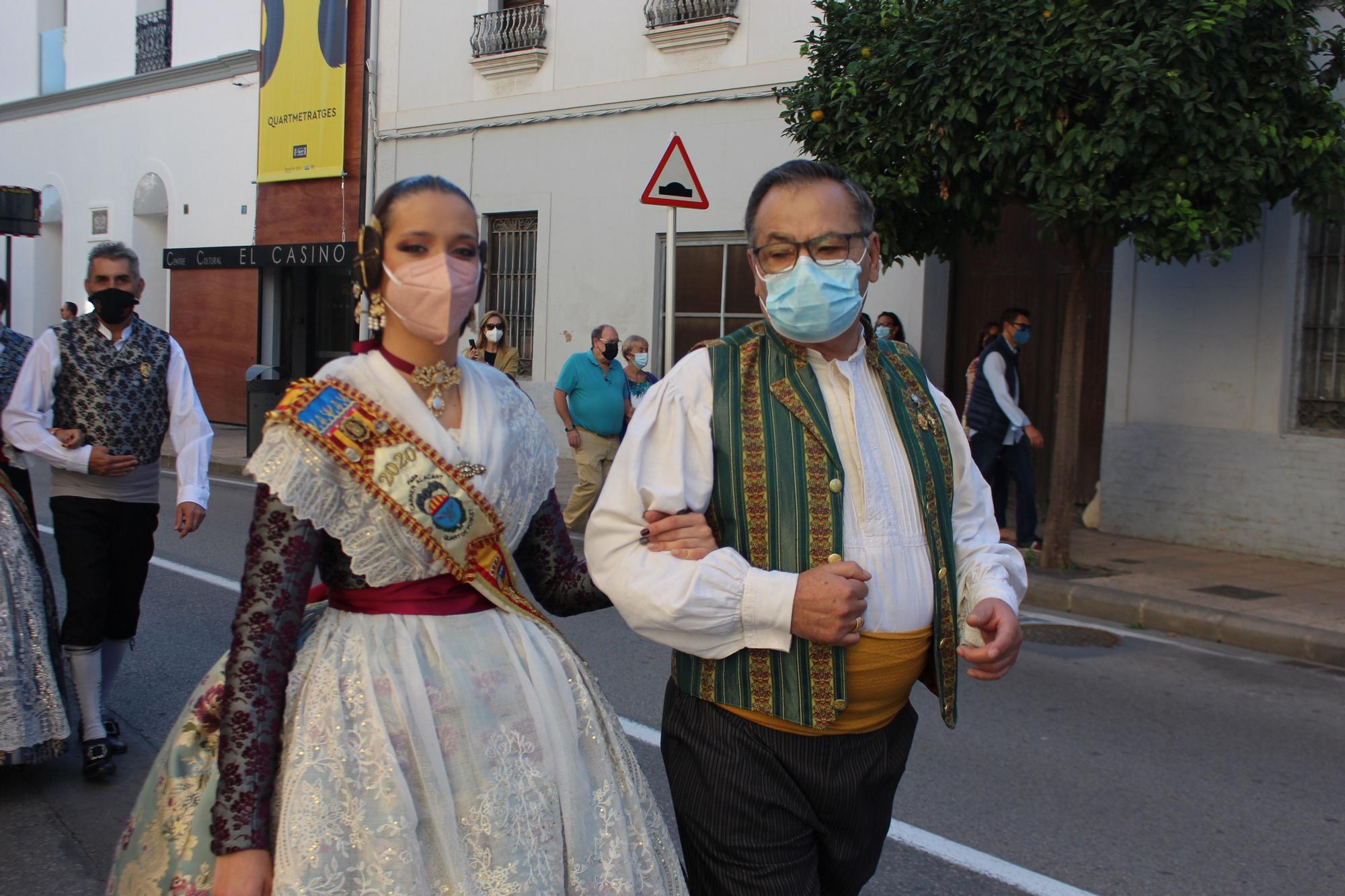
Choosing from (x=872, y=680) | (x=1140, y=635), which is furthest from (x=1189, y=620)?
(x=872, y=680)

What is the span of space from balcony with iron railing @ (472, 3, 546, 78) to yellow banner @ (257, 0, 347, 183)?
291 cm

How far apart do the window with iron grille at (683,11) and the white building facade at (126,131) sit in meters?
8.36

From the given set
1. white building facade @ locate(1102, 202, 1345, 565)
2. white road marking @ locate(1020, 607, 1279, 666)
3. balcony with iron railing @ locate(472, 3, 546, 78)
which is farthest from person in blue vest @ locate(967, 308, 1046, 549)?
balcony with iron railing @ locate(472, 3, 546, 78)

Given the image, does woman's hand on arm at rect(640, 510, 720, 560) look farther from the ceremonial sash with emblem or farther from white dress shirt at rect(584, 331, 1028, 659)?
the ceremonial sash with emblem

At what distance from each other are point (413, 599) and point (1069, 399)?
24.9ft

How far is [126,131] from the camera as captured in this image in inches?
872

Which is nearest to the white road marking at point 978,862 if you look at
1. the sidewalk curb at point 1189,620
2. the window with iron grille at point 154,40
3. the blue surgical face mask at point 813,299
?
the blue surgical face mask at point 813,299

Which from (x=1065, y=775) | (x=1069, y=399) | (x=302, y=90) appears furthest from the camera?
(x=302, y=90)

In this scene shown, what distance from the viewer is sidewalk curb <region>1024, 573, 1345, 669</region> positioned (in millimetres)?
7105

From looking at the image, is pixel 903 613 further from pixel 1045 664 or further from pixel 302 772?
pixel 1045 664

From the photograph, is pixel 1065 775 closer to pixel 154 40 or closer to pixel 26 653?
pixel 26 653

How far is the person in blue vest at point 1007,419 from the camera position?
31.7 feet

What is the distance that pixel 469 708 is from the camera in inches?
79.4

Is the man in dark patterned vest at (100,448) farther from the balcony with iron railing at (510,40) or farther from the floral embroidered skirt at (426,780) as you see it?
the balcony with iron railing at (510,40)
